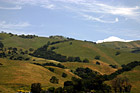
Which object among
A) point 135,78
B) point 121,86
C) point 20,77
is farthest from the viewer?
point 135,78

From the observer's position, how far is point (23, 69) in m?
135

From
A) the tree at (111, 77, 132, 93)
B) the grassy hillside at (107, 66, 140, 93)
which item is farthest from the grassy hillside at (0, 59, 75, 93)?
the grassy hillside at (107, 66, 140, 93)

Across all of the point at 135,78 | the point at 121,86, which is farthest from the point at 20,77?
the point at 135,78

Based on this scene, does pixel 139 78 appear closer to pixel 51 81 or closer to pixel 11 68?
pixel 51 81

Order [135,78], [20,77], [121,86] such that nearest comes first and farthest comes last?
[121,86] < [20,77] < [135,78]

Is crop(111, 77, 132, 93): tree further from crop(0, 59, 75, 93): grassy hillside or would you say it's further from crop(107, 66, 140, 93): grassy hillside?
crop(0, 59, 75, 93): grassy hillside

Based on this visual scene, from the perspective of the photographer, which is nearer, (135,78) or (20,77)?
(20,77)

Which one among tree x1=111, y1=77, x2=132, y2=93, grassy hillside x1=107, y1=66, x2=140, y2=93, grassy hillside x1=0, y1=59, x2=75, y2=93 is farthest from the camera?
grassy hillside x1=107, y1=66, x2=140, y2=93

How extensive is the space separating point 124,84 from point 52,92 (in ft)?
125

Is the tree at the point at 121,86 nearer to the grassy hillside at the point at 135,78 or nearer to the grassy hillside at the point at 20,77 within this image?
the grassy hillside at the point at 135,78

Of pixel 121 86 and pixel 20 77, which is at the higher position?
pixel 20 77

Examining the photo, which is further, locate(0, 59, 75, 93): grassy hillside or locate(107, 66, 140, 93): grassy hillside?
locate(107, 66, 140, 93): grassy hillside

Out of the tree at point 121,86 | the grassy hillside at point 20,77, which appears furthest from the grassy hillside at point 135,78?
the grassy hillside at point 20,77

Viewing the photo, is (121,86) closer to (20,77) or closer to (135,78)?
(135,78)
